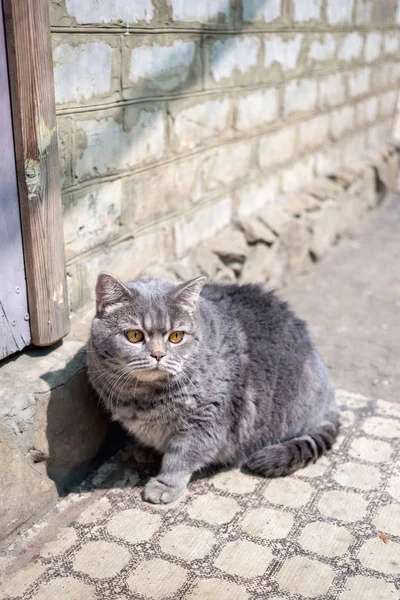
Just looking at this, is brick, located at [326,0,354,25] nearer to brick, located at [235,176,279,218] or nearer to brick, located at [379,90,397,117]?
brick, located at [235,176,279,218]

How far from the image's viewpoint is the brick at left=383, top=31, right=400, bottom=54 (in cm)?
743

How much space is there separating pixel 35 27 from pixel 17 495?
1.90 metres

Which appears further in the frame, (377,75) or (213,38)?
(377,75)

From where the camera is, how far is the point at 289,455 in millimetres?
3139

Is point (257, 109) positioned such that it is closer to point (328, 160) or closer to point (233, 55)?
point (233, 55)

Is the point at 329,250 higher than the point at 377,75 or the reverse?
the reverse

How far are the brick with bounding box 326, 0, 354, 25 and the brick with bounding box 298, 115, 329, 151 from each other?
0.84 metres

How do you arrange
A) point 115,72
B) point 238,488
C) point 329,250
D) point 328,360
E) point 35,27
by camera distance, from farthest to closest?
point 329,250 → point 328,360 → point 115,72 → point 238,488 → point 35,27

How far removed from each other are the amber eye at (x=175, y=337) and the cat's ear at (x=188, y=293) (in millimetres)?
117

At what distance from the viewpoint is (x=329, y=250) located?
643cm

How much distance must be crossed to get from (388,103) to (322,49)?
2.63 m

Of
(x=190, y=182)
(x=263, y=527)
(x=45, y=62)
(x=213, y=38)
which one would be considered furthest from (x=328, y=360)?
(x=45, y=62)

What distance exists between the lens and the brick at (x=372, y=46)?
6.87m

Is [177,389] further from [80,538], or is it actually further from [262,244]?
[262,244]
